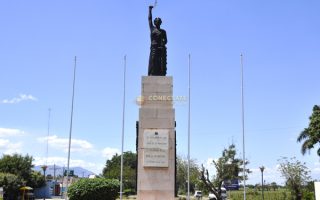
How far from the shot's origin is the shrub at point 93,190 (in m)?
27.6

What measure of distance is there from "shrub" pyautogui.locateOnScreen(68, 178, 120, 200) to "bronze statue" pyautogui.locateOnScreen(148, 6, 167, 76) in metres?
11.8

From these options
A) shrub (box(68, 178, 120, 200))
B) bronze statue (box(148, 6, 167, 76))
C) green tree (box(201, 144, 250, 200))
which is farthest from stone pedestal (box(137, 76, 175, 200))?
green tree (box(201, 144, 250, 200))

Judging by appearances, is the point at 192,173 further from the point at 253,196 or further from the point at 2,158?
the point at 2,158

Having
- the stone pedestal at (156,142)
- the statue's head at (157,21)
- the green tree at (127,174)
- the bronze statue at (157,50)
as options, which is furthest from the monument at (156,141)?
the green tree at (127,174)

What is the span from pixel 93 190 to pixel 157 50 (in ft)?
40.6

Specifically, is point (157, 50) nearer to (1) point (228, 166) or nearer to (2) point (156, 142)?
(2) point (156, 142)

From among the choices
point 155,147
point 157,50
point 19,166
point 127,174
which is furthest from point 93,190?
point 127,174

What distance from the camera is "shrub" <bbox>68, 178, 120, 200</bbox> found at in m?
27.6

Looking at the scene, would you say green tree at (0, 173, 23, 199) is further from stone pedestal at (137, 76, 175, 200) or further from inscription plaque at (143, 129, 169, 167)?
inscription plaque at (143, 129, 169, 167)

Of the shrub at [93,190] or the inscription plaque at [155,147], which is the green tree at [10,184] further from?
the inscription plaque at [155,147]

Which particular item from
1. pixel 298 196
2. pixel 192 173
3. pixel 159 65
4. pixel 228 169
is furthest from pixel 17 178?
pixel 159 65

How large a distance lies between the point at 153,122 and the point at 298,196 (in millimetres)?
23807

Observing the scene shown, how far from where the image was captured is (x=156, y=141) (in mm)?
17312

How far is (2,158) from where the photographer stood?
52.9m
